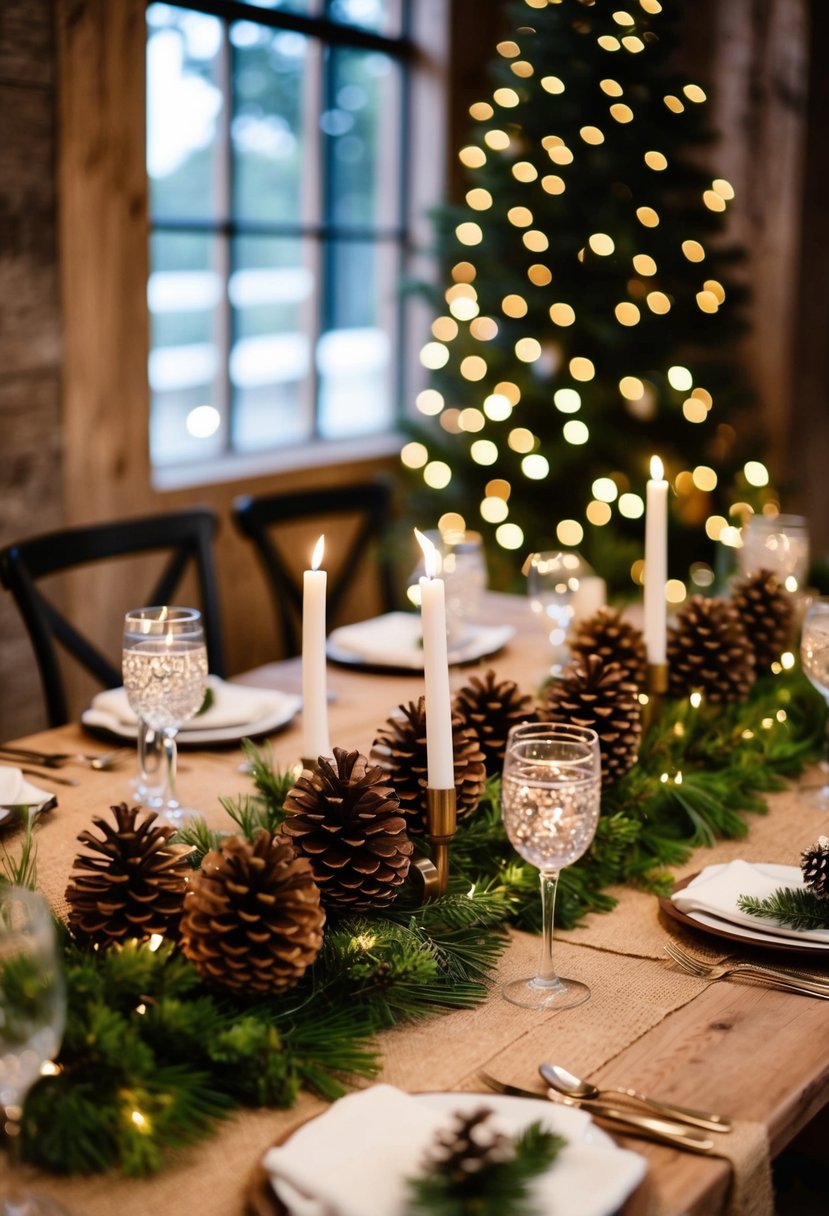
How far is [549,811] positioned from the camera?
1.05 metres

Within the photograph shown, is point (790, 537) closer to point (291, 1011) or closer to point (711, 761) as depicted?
point (711, 761)

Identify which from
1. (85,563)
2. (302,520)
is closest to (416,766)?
(85,563)

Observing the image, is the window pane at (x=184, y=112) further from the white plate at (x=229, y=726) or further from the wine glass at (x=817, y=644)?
the wine glass at (x=817, y=644)

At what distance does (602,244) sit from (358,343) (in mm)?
1110

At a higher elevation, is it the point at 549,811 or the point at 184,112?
the point at 184,112

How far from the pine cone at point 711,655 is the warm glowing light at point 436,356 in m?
1.98

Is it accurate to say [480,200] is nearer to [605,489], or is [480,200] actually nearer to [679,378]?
[679,378]

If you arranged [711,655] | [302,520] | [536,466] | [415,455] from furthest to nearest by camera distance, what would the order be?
[415,455] < [536,466] < [302,520] < [711,655]

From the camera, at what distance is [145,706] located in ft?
4.68

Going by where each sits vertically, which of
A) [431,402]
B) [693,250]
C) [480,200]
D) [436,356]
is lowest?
[431,402]

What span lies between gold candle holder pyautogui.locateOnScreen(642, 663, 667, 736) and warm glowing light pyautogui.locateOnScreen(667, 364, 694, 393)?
1880 millimetres

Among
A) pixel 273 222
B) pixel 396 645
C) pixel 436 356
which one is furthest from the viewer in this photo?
pixel 273 222

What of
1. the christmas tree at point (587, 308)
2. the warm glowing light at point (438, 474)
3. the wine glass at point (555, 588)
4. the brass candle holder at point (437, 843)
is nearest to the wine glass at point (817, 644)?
the wine glass at point (555, 588)

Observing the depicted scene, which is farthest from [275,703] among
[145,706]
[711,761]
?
[711,761]
